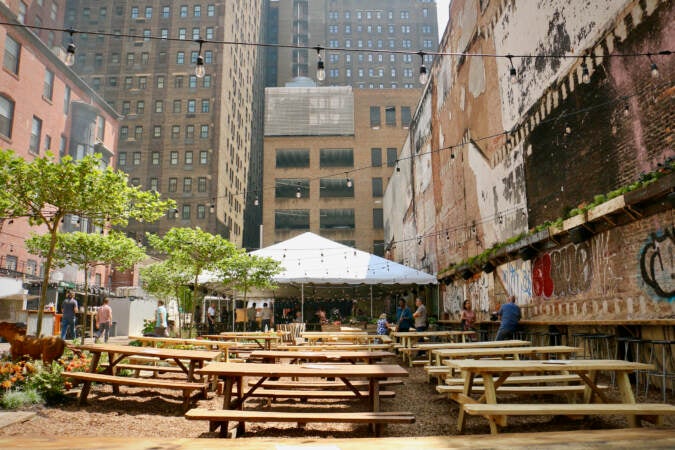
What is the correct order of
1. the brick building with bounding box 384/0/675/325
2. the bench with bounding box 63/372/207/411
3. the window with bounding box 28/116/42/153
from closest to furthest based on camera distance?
1. the bench with bounding box 63/372/207/411
2. the brick building with bounding box 384/0/675/325
3. the window with bounding box 28/116/42/153

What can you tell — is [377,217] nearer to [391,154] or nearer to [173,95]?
[391,154]

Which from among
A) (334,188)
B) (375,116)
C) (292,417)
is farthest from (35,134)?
(375,116)

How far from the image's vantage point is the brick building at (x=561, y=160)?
856 cm

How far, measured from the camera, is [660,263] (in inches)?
320

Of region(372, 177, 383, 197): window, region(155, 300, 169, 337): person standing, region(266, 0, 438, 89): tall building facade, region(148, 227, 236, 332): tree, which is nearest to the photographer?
region(148, 227, 236, 332): tree

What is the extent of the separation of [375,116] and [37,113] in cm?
3282

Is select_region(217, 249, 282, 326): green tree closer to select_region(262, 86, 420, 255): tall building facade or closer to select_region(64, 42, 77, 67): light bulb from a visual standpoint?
select_region(64, 42, 77, 67): light bulb

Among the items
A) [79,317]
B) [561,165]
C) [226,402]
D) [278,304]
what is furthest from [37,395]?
[278,304]

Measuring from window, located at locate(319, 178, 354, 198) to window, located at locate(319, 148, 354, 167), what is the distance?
5.41 ft

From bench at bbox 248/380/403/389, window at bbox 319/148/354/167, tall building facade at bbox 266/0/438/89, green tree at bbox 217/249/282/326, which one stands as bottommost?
bench at bbox 248/380/403/389

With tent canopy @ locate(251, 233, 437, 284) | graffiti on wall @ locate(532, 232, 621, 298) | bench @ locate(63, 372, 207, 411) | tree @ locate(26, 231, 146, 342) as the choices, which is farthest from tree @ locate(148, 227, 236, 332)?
graffiti on wall @ locate(532, 232, 621, 298)

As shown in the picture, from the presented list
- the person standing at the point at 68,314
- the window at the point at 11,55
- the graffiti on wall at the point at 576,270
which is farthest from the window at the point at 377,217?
the graffiti on wall at the point at 576,270

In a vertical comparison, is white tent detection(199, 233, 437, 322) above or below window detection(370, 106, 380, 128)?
below

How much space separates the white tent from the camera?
59.8ft
